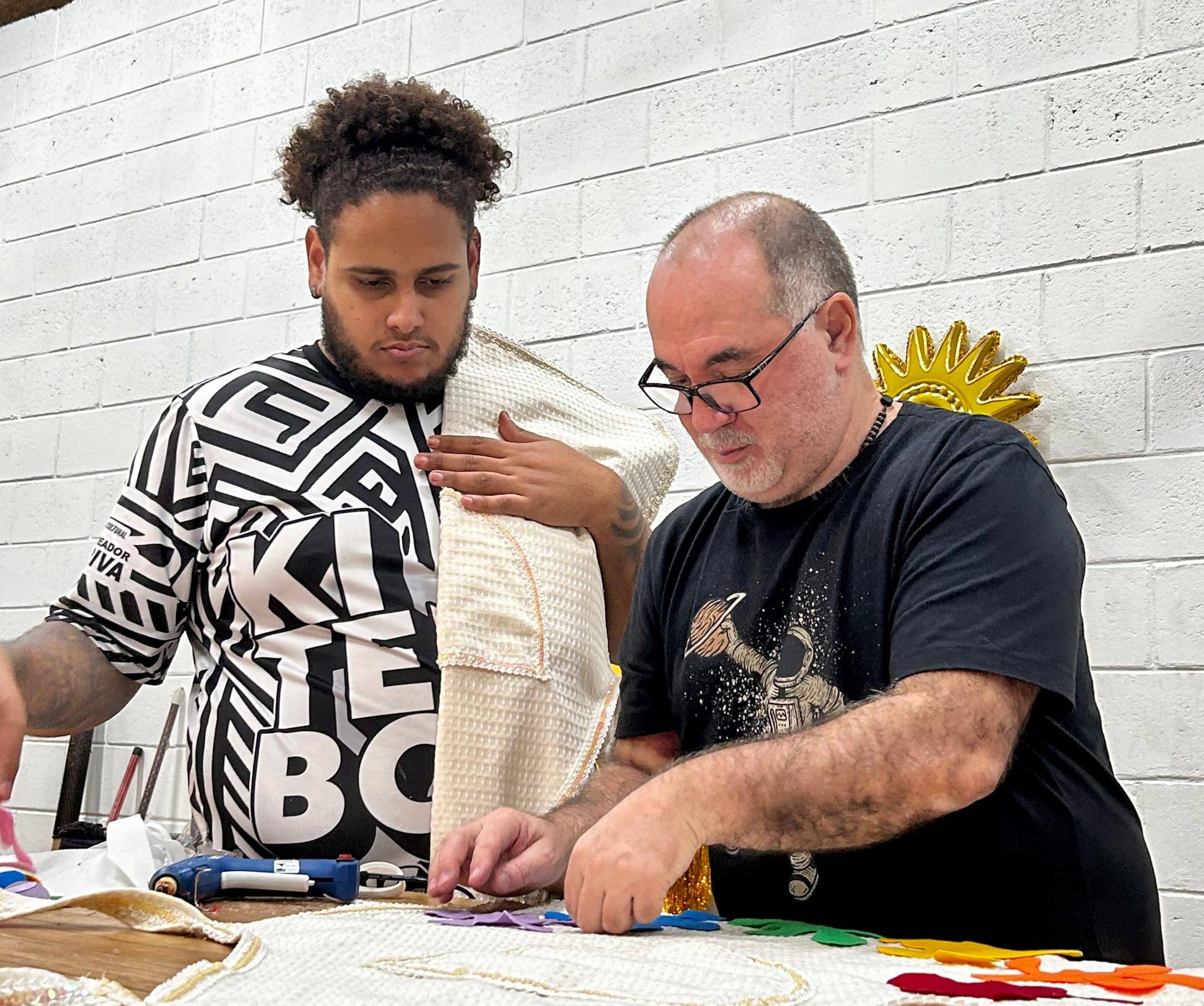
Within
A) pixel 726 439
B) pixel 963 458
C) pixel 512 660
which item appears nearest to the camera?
pixel 963 458

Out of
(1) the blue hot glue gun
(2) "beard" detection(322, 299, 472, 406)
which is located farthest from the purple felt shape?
(2) "beard" detection(322, 299, 472, 406)

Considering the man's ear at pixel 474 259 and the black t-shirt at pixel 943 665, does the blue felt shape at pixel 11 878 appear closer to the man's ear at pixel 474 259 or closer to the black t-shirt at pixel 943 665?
the black t-shirt at pixel 943 665

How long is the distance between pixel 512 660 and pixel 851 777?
0.49 meters

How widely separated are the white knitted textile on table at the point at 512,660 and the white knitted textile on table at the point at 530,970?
0.42m

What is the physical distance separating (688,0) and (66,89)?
1.83 meters

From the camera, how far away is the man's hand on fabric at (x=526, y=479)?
146 cm

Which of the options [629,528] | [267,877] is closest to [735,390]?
[629,528]

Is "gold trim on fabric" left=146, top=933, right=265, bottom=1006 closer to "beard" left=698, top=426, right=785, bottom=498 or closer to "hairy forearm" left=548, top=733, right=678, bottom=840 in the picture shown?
"hairy forearm" left=548, top=733, right=678, bottom=840

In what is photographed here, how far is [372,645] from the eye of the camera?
54.5 inches

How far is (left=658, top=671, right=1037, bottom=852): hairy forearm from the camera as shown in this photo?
957 mm

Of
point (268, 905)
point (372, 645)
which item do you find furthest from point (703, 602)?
point (268, 905)

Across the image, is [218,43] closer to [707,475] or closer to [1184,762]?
[707,475]

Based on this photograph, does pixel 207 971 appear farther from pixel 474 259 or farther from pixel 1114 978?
pixel 474 259

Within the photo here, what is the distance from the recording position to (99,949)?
772 mm
